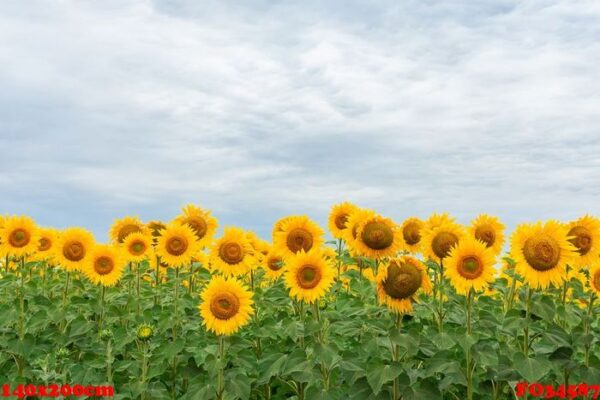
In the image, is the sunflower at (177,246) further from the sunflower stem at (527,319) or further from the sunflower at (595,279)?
the sunflower at (595,279)

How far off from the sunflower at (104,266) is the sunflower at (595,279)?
22.2ft

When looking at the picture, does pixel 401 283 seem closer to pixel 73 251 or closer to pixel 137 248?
pixel 137 248

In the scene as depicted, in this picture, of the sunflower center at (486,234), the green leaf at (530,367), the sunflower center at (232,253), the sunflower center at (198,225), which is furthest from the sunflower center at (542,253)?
the sunflower center at (198,225)

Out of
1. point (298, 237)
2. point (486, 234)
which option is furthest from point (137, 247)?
point (486, 234)

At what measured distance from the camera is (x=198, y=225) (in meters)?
10.2

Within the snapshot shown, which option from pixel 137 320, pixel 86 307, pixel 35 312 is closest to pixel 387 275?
pixel 137 320

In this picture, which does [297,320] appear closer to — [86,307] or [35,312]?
[86,307]

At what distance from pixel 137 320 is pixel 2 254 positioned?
3.08 m

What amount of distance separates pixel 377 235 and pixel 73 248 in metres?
5.22

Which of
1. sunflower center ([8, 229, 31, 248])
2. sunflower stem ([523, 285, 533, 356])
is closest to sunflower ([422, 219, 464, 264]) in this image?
sunflower stem ([523, 285, 533, 356])

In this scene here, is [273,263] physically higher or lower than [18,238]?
lower

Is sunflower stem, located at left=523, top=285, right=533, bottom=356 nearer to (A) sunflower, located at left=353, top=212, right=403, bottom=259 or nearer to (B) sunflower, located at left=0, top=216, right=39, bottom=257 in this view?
(A) sunflower, located at left=353, top=212, right=403, bottom=259

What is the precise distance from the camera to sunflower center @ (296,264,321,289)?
7.41 meters

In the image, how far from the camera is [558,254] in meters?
7.36
